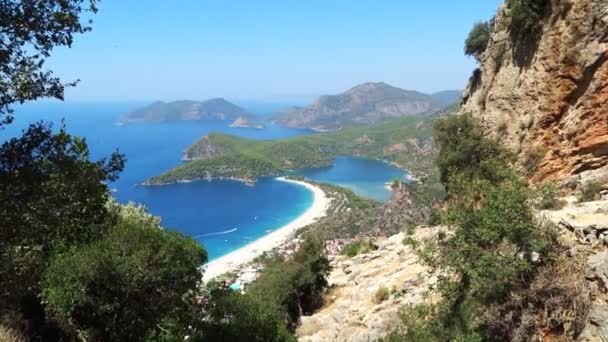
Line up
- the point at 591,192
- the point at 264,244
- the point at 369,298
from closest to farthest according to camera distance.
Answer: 1. the point at 591,192
2. the point at 369,298
3. the point at 264,244

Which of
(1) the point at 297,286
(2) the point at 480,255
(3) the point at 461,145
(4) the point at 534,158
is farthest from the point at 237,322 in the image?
(3) the point at 461,145

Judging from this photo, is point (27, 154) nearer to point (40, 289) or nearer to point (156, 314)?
point (40, 289)

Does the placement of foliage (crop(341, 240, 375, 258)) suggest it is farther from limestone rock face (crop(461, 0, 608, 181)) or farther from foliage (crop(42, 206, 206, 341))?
foliage (crop(42, 206, 206, 341))

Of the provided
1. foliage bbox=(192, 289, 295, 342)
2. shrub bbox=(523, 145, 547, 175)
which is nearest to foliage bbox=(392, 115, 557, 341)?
foliage bbox=(192, 289, 295, 342)

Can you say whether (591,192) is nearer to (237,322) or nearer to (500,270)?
(500,270)

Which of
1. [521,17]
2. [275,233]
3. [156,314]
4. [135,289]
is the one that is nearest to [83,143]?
[135,289]
